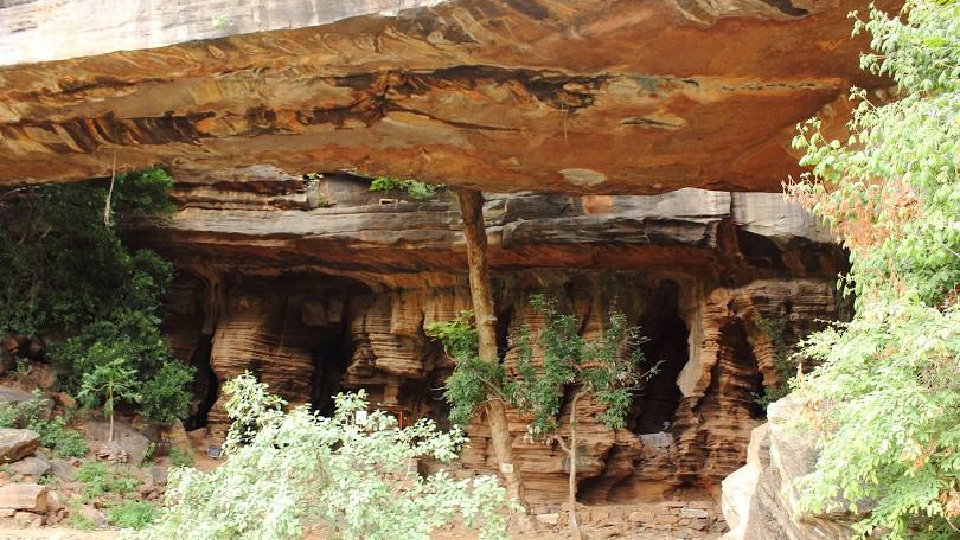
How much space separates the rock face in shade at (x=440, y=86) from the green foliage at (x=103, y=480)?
3.96 metres

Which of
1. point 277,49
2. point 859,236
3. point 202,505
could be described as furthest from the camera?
point 277,49

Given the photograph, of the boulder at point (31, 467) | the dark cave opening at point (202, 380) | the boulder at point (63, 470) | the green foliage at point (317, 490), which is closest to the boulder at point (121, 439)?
the boulder at point (63, 470)

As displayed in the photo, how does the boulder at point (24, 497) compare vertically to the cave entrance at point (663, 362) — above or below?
below

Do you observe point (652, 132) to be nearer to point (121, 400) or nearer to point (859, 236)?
point (859, 236)

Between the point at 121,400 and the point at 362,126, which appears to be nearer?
the point at 362,126

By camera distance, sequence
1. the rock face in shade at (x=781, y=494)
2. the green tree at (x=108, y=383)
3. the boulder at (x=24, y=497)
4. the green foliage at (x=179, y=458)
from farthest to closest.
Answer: the green foliage at (x=179, y=458) < the green tree at (x=108, y=383) < the boulder at (x=24, y=497) < the rock face in shade at (x=781, y=494)

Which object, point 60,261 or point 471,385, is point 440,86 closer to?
point 471,385

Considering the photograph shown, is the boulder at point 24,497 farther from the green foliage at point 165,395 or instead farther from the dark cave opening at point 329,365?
the dark cave opening at point 329,365

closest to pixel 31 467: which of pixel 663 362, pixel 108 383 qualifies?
pixel 108 383

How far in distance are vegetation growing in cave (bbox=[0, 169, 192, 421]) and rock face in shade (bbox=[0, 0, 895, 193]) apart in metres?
2.99

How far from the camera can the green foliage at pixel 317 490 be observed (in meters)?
4.68

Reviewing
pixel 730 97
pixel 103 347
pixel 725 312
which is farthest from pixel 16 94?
pixel 725 312

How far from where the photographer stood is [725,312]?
12852 mm

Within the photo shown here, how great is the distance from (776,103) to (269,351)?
1149cm
